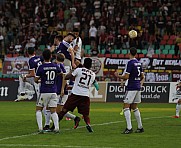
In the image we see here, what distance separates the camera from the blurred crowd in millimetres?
41469

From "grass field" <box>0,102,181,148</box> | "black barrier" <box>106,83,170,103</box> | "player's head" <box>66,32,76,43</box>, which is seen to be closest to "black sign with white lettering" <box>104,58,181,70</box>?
"black barrier" <box>106,83,170,103</box>

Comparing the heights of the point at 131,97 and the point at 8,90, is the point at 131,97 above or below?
above

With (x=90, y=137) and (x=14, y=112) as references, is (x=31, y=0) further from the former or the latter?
(x=90, y=137)

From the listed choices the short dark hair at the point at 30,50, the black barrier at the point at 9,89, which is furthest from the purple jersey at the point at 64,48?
the black barrier at the point at 9,89

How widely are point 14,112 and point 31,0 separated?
23.1 meters

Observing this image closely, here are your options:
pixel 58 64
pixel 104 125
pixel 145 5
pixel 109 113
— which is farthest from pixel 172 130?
pixel 145 5

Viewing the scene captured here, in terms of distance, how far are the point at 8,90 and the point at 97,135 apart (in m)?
19.3

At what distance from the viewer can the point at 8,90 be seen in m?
35.9

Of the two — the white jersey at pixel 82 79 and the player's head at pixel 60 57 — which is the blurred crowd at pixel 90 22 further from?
the white jersey at pixel 82 79

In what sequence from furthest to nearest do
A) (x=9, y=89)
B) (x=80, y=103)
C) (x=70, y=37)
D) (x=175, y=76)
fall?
(x=175, y=76), (x=9, y=89), (x=70, y=37), (x=80, y=103)

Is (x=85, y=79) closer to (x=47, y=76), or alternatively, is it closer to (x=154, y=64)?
(x=47, y=76)

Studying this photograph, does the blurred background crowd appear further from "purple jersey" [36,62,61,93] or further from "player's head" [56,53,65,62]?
"purple jersey" [36,62,61,93]

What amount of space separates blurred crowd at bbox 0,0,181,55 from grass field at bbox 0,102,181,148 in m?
17.2

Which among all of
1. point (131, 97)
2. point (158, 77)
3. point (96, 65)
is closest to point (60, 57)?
point (131, 97)
